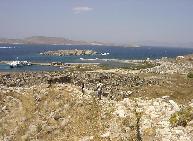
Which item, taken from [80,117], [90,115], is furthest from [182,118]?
[80,117]

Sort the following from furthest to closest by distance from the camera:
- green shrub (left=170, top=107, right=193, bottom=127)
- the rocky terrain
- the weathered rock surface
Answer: the weathered rock surface, the rocky terrain, green shrub (left=170, top=107, right=193, bottom=127)

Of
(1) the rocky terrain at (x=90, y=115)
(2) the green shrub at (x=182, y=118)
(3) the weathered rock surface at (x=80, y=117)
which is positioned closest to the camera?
(2) the green shrub at (x=182, y=118)

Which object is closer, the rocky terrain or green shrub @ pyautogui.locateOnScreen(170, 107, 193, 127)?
green shrub @ pyautogui.locateOnScreen(170, 107, 193, 127)

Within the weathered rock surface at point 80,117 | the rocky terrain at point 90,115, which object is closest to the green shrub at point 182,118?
the rocky terrain at point 90,115

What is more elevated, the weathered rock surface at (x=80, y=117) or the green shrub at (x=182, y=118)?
the green shrub at (x=182, y=118)

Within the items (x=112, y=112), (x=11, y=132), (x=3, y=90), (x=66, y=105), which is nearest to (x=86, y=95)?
(x=66, y=105)

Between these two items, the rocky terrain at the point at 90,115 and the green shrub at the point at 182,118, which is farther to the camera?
the rocky terrain at the point at 90,115

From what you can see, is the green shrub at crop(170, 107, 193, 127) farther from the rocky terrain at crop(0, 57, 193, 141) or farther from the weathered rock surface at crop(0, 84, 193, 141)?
the weathered rock surface at crop(0, 84, 193, 141)

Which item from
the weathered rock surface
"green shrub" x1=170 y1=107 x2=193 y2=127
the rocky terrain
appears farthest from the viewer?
the weathered rock surface

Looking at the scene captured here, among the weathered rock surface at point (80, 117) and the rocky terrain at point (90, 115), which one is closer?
the rocky terrain at point (90, 115)

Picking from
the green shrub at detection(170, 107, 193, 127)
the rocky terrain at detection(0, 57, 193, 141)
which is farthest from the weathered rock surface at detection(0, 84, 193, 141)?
the green shrub at detection(170, 107, 193, 127)

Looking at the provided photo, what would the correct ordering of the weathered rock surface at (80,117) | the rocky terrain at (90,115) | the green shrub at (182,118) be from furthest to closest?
the weathered rock surface at (80,117) → the rocky terrain at (90,115) → the green shrub at (182,118)

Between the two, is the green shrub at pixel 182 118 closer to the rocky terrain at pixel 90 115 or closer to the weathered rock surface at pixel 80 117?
the rocky terrain at pixel 90 115

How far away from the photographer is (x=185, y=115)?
24.5 meters
